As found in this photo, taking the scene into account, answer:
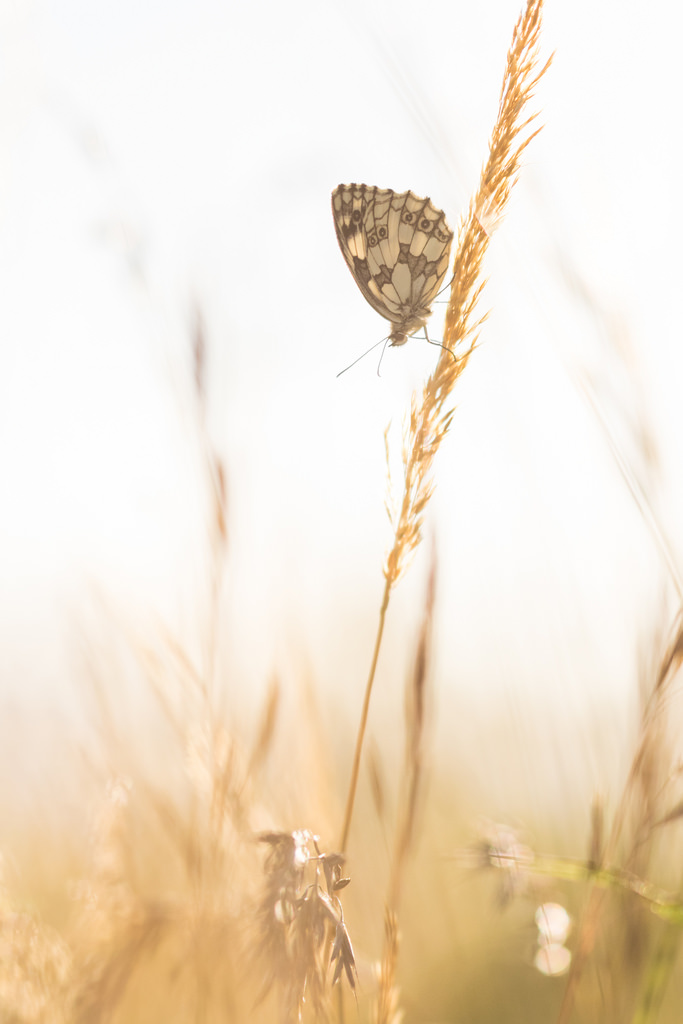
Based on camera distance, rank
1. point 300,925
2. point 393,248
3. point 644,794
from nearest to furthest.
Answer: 1. point 300,925
2. point 644,794
3. point 393,248

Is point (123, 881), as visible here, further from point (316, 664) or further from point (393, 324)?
point (393, 324)

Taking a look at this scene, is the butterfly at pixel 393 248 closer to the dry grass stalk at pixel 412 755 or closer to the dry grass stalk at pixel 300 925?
the dry grass stalk at pixel 412 755

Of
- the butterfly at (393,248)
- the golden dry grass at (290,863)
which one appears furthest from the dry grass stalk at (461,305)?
the butterfly at (393,248)

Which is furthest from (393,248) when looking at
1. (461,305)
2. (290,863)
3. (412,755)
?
(290,863)

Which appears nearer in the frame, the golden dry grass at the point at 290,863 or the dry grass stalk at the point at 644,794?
the golden dry grass at the point at 290,863

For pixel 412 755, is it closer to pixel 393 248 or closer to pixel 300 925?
pixel 300 925

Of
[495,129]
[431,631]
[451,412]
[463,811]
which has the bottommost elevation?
[463,811]

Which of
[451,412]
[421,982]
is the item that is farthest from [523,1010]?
[451,412]

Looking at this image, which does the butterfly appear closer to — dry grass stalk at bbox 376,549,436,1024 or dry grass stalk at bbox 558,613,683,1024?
dry grass stalk at bbox 376,549,436,1024

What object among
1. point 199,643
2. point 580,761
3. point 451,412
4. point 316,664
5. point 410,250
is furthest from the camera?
point 410,250
